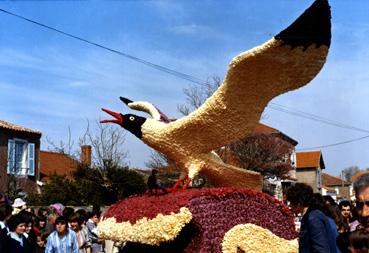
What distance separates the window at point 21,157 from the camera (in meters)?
27.0

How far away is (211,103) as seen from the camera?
247 inches

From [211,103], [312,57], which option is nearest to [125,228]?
[211,103]

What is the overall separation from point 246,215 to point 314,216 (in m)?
1.64

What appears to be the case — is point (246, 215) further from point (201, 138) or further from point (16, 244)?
point (16, 244)

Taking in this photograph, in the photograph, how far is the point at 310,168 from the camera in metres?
53.2

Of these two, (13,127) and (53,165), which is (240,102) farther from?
(53,165)

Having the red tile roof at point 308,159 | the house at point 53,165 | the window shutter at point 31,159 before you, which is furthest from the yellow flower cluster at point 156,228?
the red tile roof at point 308,159

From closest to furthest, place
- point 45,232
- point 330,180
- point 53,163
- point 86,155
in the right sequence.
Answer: point 45,232 → point 86,155 → point 53,163 → point 330,180

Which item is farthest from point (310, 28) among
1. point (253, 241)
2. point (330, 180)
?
point (330, 180)

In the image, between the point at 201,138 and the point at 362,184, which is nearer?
the point at 362,184

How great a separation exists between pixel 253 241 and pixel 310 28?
8.37ft

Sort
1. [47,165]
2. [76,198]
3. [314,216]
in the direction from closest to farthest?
[314,216] < [76,198] < [47,165]

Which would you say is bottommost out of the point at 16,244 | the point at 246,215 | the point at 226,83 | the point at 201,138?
the point at 16,244

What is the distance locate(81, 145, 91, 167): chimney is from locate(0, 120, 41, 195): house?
3582 millimetres
